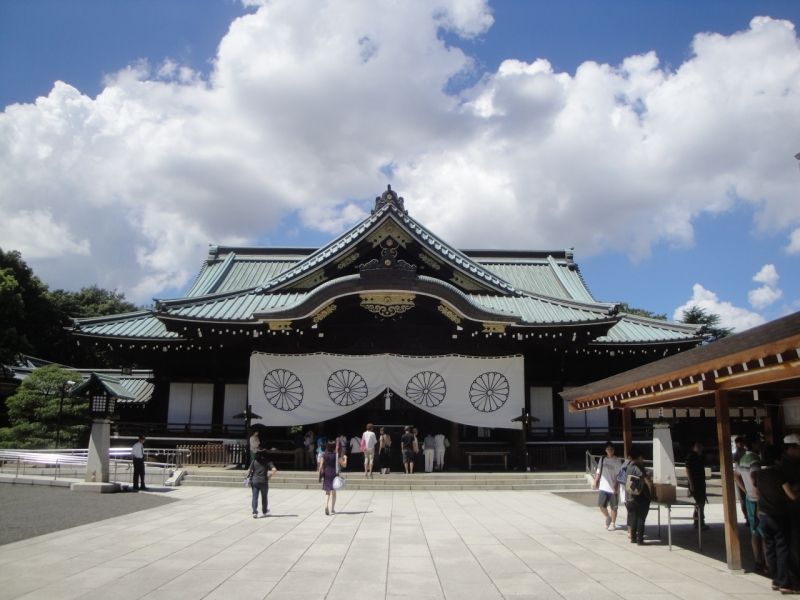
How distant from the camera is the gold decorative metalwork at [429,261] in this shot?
22156mm

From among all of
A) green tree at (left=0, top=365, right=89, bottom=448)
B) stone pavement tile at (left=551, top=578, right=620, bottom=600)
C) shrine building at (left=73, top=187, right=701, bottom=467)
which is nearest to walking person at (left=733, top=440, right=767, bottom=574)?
stone pavement tile at (left=551, top=578, right=620, bottom=600)

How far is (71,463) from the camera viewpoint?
18500 mm

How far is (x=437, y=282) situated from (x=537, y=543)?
11.0 m

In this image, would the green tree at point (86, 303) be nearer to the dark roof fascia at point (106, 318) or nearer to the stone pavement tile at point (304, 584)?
the dark roof fascia at point (106, 318)

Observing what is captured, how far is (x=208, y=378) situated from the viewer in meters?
23.1

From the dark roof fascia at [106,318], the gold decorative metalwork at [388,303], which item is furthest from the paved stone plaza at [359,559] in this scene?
the dark roof fascia at [106,318]

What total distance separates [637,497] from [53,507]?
11825mm

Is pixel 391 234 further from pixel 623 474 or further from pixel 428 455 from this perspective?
pixel 623 474

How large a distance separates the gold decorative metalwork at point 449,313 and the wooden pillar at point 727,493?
40.8 feet

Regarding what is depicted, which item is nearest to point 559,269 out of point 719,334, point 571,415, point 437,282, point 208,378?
point 571,415

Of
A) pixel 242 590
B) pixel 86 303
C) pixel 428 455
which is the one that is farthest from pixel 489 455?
pixel 86 303

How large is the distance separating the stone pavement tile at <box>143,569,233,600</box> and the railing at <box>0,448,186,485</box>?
36.8 ft

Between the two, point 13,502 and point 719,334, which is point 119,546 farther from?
point 719,334

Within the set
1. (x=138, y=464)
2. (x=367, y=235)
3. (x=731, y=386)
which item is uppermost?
(x=367, y=235)
